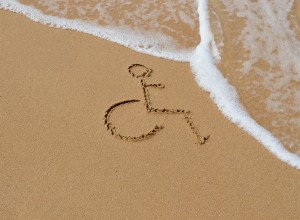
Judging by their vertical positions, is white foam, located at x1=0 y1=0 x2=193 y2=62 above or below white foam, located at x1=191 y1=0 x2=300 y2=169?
above

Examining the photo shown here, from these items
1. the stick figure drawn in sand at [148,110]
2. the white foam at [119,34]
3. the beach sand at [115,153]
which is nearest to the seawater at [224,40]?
the white foam at [119,34]

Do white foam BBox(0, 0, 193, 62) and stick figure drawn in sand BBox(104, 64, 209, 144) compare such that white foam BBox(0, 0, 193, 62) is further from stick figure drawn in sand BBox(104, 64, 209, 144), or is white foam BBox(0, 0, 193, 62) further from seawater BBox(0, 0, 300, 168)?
stick figure drawn in sand BBox(104, 64, 209, 144)

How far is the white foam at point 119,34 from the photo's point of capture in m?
4.16

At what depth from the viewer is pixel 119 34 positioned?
436 centimetres

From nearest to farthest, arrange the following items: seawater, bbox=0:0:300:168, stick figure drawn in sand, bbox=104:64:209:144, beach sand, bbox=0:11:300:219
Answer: beach sand, bbox=0:11:300:219 → stick figure drawn in sand, bbox=104:64:209:144 → seawater, bbox=0:0:300:168

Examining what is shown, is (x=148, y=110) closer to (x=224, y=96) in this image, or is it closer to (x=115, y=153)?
(x=115, y=153)

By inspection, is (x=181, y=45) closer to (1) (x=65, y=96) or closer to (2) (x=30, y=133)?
(1) (x=65, y=96)

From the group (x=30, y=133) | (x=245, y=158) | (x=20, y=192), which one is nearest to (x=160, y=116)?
(x=245, y=158)

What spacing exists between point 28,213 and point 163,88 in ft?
5.08

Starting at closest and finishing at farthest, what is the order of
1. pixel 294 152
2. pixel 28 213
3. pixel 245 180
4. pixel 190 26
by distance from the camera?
pixel 28 213 < pixel 245 180 < pixel 294 152 < pixel 190 26

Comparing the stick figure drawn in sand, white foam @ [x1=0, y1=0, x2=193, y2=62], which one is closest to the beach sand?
the stick figure drawn in sand

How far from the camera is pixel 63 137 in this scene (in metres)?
3.25

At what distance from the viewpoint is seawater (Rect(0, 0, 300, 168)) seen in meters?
3.62

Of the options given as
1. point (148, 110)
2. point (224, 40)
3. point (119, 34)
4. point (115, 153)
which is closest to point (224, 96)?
point (148, 110)
